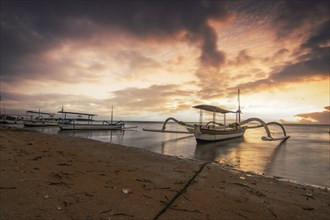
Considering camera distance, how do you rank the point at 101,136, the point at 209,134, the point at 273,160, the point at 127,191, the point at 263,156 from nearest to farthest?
the point at 127,191
the point at 273,160
the point at 263,156
the point at 209,134
the point at 101,136

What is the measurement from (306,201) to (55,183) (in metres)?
7.17

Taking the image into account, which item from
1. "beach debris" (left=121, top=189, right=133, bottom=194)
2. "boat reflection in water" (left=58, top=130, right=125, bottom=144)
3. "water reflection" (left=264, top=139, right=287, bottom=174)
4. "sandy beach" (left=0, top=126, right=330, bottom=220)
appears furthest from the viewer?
"boat reflection in water" (left=58, top=130, right=125, bottom=144)

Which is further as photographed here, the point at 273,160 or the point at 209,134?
the point at 209,134

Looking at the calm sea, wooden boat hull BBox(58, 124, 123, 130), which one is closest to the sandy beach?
the calm sea

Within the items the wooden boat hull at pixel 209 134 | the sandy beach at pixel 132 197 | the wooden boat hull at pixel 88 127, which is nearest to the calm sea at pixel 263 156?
the wooden boat hull at pixel 209 134

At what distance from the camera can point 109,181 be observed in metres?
5.63

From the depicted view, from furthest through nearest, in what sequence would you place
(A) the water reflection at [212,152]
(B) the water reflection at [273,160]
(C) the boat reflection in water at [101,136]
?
(C) the boat reflection in water at [101,136]
(A) the water reflection at [212,152]
(B) the water reflection at [273,160]

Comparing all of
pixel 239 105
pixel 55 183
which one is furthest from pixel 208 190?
pixel 239 105

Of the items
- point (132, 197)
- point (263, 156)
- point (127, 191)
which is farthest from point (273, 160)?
point (132, 197)

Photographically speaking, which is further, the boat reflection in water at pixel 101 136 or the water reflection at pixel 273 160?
the boat reflection in water at pixel 101 136

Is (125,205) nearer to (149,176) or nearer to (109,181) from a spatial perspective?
(109,181)

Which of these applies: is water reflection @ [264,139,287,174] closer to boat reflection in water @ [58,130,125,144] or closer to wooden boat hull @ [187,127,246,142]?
wooden boat hull @ [187,127,246,142]

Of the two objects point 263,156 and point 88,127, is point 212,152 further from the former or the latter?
point 88,127

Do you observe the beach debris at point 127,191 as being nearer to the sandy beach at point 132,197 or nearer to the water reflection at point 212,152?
the sandy beach at point 132,197
